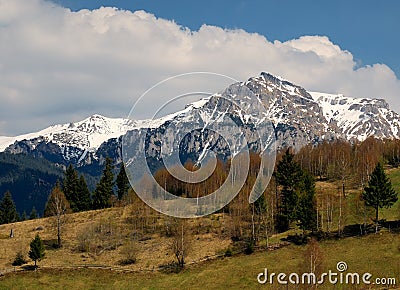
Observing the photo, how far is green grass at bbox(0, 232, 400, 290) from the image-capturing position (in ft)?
206

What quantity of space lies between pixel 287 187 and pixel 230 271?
34.6 meters

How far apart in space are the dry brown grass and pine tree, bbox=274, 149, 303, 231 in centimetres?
1106

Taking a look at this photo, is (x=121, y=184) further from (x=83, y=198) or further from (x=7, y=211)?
(x=7, y=211)

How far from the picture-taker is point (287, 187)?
320 ft

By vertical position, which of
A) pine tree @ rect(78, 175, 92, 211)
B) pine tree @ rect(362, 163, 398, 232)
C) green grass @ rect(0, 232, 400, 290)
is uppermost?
pine tree @ rect(362, 163, 398, 232)

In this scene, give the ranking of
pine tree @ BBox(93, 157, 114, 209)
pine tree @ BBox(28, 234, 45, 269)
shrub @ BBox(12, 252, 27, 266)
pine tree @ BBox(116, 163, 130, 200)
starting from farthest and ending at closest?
pine tree @ BBox(116, 163, 130, 200), pine tree @ BBox(93, 157, 114, 209), shrub @ BBox(12, 252, 27, 266), pine tree @ BBox(28, 234, 45, 269)

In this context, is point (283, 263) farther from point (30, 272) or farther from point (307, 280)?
point (30, 272)

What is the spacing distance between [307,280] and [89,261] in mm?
37734

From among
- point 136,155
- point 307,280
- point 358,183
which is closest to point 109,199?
point 358,183

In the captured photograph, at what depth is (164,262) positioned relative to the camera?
248 feet

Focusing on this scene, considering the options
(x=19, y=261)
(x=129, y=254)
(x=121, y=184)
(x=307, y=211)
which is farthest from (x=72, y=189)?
(x=307, y=211)

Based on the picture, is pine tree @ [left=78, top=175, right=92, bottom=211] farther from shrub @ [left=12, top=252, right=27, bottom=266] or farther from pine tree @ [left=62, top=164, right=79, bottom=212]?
shrub @ [left=12, top=252, right=27, bottom=266]

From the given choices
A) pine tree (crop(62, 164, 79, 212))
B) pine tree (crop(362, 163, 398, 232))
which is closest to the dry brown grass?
pine tree (crop(62, 164, 79, 212))

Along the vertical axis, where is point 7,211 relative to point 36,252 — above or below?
above
